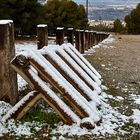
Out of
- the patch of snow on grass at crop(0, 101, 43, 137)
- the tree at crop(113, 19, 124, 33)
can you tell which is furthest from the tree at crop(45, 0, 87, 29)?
the patch of snow on grass at crop(0, 101, 43, 137)

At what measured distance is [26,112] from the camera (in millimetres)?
5707

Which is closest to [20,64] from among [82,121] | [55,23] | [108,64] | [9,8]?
[82,121]

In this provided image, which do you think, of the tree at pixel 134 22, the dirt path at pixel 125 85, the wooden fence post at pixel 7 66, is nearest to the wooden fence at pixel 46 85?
the wooden fence post at pixel 7 66

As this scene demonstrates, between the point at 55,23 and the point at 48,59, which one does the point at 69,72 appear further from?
the point at 55,23

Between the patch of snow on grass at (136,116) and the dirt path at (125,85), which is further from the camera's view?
the patch of snow on grass at (136,116)

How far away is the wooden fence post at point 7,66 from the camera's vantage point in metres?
5.95

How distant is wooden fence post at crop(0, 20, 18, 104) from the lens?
19.5ft

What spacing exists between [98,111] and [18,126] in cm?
116

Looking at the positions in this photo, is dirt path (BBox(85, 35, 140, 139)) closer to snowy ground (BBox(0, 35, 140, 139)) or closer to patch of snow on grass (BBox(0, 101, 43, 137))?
snowy ground (BBox(0, 35, 140, 139))

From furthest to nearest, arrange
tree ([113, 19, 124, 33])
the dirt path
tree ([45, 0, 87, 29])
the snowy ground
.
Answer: tree ([113, 19, 124, 33]) → tree ([45, 0, 87, 29]) → the dirt path → the snowy ground

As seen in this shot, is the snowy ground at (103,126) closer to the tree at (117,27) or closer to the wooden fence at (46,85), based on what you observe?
the wooden fence at (46,85)

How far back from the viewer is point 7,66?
238 inches

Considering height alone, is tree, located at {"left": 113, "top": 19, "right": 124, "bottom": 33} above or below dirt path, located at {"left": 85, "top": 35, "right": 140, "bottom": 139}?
below

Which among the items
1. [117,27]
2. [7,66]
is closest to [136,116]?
[7,66]
